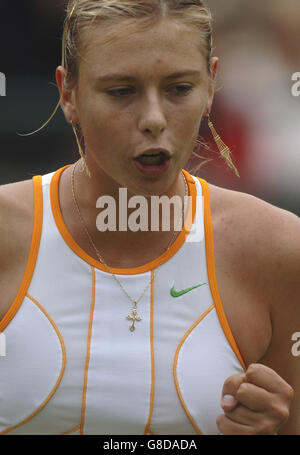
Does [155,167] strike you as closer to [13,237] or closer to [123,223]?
[123,223]

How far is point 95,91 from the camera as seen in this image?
1864mm

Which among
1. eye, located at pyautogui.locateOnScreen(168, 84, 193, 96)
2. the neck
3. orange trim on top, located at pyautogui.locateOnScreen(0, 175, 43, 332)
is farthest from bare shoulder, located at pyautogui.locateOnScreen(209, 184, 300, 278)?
orange trim on top, located at pyautogui.locateOnScreen(0, 175, 43, 332)

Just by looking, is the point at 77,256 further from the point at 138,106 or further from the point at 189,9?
the point at 189,9

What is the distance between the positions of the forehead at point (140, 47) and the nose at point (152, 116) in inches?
3.1

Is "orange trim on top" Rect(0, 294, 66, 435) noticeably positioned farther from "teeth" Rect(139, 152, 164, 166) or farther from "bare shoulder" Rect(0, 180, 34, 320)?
"teeth" Rect(139, 152, 164, 166)

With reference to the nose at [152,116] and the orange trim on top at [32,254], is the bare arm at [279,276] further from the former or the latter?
the orange trim on top at [32,254]

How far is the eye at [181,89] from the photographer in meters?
1.86

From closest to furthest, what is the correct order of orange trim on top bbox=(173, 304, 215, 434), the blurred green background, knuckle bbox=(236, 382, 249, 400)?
1. knuckle bbox=(236, 382, 249, 400)
2. orange trim on top bbox=(173, 304, 215, 434)
3. the blurred green background

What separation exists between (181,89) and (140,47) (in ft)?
0.51

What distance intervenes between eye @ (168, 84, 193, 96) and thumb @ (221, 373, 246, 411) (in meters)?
0.70

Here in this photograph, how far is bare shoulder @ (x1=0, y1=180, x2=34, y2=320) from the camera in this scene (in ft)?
6.52

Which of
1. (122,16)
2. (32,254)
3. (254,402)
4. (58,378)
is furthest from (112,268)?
(122,16)

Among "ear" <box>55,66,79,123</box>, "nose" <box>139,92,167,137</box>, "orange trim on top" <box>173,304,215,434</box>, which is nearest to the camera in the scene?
"nose" <box>139,92,167,137</box>

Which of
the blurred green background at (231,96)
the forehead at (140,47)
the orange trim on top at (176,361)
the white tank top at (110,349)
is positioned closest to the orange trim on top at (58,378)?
the white tank top at (110,349)
